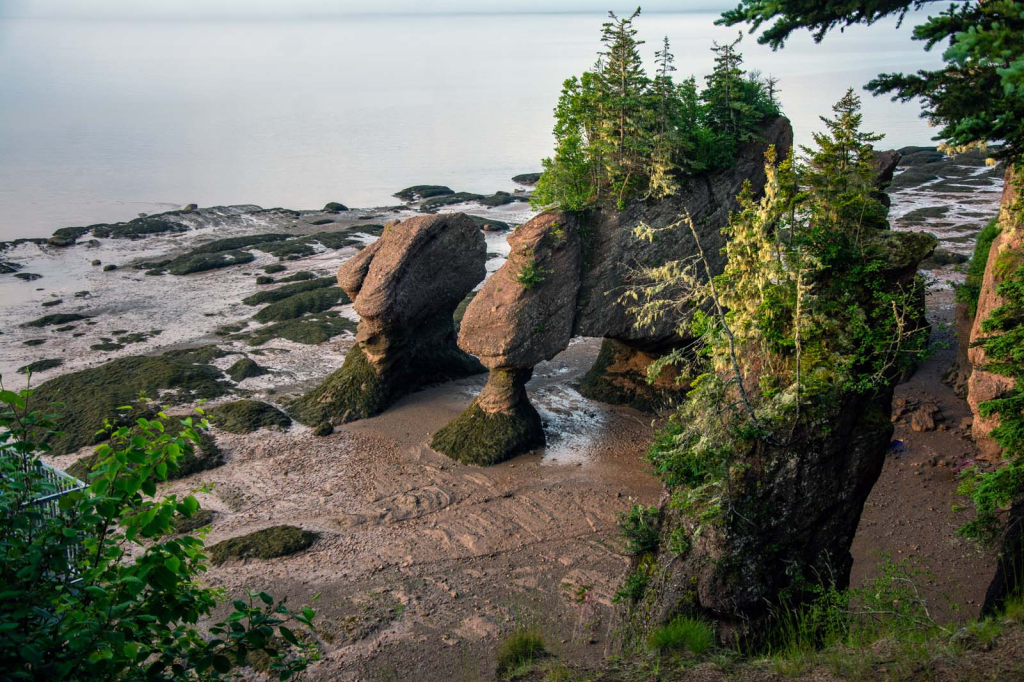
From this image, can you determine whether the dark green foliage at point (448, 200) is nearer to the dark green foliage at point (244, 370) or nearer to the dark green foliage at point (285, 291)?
the dark green foliage at point (285, 291)

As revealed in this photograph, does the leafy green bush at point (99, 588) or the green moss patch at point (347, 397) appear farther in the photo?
the green moss patch at point (347, 397)

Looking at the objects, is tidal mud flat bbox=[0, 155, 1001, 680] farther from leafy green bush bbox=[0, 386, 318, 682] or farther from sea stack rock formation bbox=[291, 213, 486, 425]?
leafy green bush bbox=[0, 386, 318, 682]

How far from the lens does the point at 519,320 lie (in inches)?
753

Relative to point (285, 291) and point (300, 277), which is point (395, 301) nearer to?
point (285, 291)

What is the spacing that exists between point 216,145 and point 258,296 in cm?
5009

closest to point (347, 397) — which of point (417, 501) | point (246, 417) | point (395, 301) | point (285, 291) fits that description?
point (246, 417)

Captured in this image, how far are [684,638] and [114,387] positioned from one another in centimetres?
1923

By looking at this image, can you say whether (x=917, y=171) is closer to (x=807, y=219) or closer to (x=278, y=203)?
(x=278, y=203)

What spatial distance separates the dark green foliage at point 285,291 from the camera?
32750 mm

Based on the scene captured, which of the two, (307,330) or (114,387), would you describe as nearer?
(114,387)

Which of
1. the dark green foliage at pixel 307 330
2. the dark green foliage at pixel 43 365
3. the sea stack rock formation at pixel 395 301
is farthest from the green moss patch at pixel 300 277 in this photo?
the sea stack rock formation at pixel 395 301

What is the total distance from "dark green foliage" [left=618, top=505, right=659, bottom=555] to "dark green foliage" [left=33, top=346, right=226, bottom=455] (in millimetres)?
14949

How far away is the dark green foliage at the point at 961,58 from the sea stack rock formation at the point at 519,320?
866cm

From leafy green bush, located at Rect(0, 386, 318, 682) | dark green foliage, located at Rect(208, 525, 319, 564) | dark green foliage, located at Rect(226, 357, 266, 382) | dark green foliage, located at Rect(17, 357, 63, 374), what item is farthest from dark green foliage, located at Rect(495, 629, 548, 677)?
dark green foliage, located at Rect(17, 357, 63, 374)
